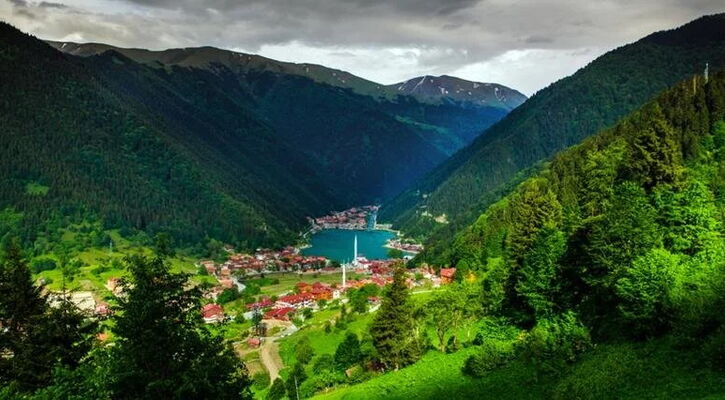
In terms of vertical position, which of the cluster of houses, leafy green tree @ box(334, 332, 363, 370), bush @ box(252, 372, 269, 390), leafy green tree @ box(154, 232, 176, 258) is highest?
leafy green tree @ box(154, 232, 176, 258)

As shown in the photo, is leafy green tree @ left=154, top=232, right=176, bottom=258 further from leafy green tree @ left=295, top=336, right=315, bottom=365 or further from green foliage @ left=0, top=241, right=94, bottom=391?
leafy green tree @ left=295, top=336, right=315, bottom=365

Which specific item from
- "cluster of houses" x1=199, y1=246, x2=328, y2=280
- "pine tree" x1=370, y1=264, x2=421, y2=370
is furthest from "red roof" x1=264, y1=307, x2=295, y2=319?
"pine tree" x1=370, y1=264, x2=421, y2=370

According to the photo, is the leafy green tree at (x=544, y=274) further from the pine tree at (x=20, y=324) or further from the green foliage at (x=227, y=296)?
the green foliage at (x=227, y=296)

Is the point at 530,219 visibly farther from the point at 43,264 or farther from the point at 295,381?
the point at 43,264

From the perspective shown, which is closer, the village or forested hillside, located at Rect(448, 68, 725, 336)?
forested hillside, located at Rect(448, 68, 725, 336)

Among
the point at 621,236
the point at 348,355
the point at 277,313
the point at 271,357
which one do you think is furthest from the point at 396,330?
the point at 277,313

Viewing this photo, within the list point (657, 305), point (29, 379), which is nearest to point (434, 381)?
point (657, 305)
